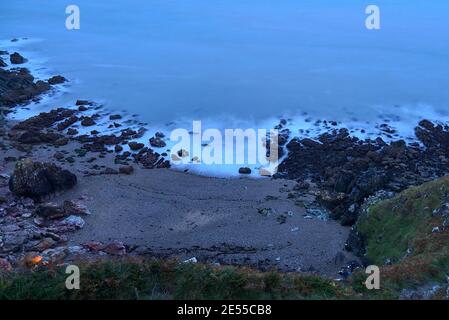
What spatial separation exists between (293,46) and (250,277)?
137ft

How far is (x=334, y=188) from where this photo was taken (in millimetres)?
25312

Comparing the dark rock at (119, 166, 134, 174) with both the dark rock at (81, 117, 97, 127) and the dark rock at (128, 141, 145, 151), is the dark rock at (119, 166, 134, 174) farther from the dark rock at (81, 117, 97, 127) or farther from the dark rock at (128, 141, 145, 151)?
the dark rock at (81, 117, 97, 127)

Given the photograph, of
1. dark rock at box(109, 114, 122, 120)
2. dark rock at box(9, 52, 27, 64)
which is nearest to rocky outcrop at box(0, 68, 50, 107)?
dark rock at box(9, 52, 27, 64)

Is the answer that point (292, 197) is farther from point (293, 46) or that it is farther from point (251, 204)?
point (293, 46)

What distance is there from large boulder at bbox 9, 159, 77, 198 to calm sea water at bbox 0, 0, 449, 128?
10.5 meters

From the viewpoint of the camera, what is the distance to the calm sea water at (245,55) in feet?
121

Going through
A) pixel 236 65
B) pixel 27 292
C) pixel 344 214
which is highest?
pixel 236 65

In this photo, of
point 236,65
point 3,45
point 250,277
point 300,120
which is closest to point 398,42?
point 236,65

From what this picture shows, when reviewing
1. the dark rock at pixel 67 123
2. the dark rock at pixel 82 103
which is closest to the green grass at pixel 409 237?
the dark rock at pixel 67 123

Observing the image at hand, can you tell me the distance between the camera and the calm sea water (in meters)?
36.9

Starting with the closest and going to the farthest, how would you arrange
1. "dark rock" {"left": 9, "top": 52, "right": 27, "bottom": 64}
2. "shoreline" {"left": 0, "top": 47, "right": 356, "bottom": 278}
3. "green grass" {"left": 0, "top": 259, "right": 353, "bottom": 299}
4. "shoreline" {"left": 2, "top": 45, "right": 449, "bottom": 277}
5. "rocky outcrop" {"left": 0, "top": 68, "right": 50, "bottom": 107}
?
"green grass" {"left": 0, "top": 259, "right": 353, "bottom": 299} < "shoreline" {"left": 0, "top": 47, "right": 356, "bottom": 278} < "shoreline" {"left": 2, "top": 45, "right": 449, "bottom": 277} < "rocky outcrop" {"left": 0, "top": 68, "right": 50, "bottom": 107} < "dark rock" {"left": 9, "top": 52, "right": 27, "bottom": 64}

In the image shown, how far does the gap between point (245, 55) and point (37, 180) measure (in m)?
27.8

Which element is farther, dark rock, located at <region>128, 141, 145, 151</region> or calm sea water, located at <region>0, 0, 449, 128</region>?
calm sea water, located at <region>0, 0, 449, 128</region>

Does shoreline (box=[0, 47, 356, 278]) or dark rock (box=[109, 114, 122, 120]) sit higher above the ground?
dark rock (box=[109, 114, 122, 120])
